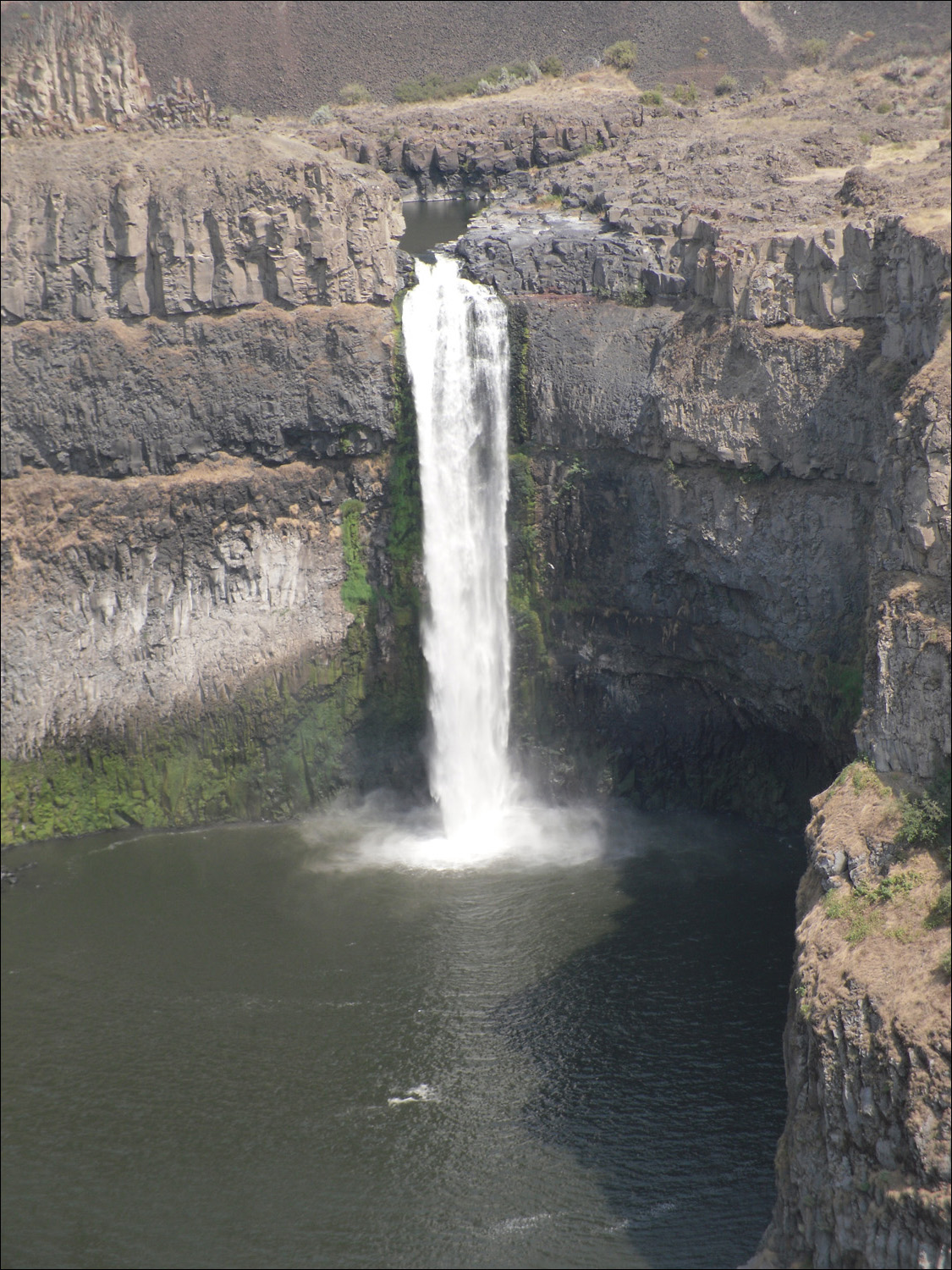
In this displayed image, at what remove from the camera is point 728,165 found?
40.0 m

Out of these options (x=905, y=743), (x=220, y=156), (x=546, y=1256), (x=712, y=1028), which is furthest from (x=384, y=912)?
(x=220, y=156)

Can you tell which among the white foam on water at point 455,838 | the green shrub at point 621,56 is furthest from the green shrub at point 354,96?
the white foam on water at point 455,838

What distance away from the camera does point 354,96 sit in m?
54.0

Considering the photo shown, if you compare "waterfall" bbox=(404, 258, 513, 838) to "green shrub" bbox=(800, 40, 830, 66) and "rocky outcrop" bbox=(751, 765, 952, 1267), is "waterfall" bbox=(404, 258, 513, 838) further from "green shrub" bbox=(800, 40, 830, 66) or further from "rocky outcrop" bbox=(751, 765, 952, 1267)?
"green shrub" bbox=(800, 40, 830, 66)

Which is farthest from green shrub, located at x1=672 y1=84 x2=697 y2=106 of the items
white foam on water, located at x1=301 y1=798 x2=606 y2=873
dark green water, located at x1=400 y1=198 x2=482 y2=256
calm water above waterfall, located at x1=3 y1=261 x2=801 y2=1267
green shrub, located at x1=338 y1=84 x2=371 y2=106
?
white foam on water, located at x1=301 y1=798 x2=606 y2=873

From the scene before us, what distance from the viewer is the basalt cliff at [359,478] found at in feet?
104

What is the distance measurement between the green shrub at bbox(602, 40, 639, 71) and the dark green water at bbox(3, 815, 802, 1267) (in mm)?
36701

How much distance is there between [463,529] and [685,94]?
25941 millimetres

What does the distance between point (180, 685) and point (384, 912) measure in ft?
31.9

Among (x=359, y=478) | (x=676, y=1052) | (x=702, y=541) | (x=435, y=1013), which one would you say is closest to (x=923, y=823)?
(x=676, y=1052)

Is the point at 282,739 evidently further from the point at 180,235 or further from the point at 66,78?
the point at 66,78

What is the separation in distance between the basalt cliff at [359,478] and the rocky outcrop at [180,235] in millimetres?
92

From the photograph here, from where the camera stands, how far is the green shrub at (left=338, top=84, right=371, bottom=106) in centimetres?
5388

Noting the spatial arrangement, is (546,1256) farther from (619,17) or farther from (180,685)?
(619,17)
